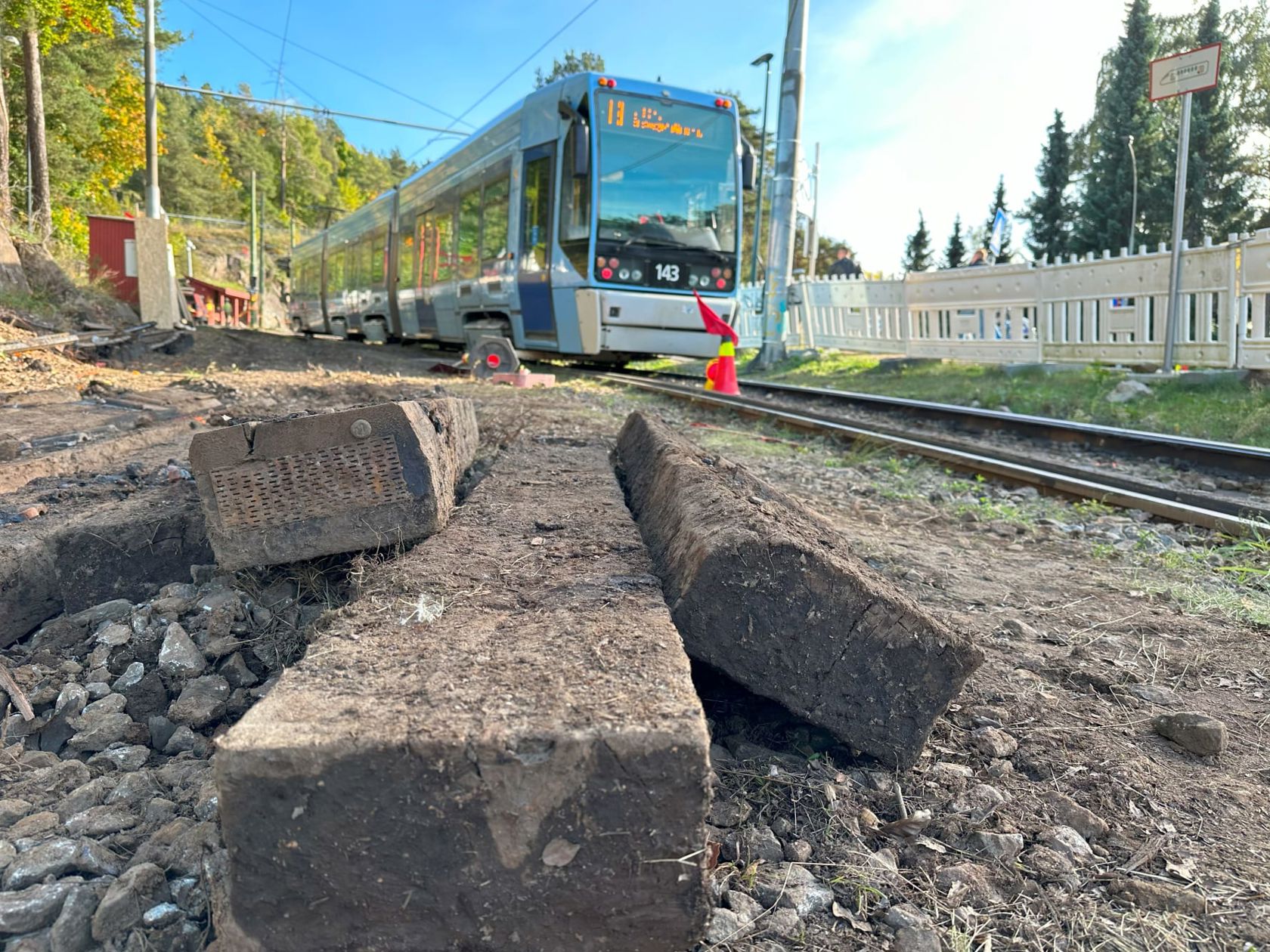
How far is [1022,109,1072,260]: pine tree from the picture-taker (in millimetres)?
43562

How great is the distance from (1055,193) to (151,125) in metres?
43.2

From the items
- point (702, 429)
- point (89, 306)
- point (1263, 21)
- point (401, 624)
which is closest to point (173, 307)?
point (89, 306)

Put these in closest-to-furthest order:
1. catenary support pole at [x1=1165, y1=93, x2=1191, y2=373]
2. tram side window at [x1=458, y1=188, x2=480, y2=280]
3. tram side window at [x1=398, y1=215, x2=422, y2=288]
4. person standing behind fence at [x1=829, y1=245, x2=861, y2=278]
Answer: catenary support pole at [x1=1165, y1=93, x2=1191, y2=373] < tram side window at [x1=458, y1=188, x2=480, y2=280] < tram side window at [x1=398, y1=215, x2=422, y2=288] < person standing behind fence at [x1=829, y1=245, x2=861, y2=278]

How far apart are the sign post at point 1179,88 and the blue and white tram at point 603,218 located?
15.6ft

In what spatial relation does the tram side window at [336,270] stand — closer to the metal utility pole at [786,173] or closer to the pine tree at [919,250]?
the metal utility pole at [786,173]

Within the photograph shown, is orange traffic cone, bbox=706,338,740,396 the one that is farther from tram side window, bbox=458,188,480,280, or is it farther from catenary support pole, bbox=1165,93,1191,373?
catenary support pole, bbox=1165,93,1191,373

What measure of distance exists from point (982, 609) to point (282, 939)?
2582 mm

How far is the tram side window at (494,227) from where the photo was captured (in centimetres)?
1091

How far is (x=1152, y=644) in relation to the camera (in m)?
2.72

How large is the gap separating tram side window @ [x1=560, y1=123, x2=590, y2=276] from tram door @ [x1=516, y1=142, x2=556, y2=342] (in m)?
0.21

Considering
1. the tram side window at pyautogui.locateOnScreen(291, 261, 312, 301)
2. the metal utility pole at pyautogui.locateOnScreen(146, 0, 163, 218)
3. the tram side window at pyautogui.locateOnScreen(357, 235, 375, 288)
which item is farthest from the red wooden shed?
the tram side window at pyautogui.locateOnScreen(291, 261, 312, 301)

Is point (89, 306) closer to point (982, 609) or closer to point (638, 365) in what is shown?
point (638, 365)

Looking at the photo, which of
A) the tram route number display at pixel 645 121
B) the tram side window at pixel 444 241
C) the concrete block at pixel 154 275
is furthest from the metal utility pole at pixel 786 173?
the concrete block at pixel 154 275

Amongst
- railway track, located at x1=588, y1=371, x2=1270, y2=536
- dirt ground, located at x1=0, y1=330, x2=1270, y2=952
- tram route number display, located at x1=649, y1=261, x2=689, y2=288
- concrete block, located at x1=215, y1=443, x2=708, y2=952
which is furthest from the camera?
tram route number display, located at x1=649, y1=261, x2=689, y2=288
